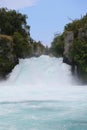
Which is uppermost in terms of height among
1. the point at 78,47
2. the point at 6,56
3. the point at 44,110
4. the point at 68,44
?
the point at 68,44

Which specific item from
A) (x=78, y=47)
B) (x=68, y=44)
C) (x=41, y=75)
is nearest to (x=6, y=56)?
(x=41, y=75)

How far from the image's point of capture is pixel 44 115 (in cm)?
1367

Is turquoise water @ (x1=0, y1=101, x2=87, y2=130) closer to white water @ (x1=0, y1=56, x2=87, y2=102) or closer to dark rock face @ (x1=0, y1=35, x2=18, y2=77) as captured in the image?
white water @ (x1=0, y1=56, x2=87, y2=102)

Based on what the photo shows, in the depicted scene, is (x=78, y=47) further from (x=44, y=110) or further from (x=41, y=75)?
(x=44, y=110)

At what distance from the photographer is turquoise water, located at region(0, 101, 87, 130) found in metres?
11.7

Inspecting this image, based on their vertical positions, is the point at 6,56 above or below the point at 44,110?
above

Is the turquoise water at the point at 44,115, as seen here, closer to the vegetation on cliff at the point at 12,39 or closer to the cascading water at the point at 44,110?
the cascading water at the point at 44,110

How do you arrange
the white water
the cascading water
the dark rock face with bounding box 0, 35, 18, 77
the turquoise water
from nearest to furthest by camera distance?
the turquoise water, the cascading water, the white water, the dark rock face with bounding box 0, 35, 18, 77

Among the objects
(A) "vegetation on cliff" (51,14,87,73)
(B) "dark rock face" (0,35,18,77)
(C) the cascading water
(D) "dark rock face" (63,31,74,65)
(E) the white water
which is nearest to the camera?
(C) the cascading water

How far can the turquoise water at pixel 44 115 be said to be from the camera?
11672 millimetres

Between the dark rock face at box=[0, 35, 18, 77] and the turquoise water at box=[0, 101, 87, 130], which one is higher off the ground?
the dark rock face at box=[0, 35, 18, 77]

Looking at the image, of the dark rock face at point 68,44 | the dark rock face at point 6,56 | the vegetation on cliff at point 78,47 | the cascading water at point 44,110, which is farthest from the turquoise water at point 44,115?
the dark rock face at point 6,56

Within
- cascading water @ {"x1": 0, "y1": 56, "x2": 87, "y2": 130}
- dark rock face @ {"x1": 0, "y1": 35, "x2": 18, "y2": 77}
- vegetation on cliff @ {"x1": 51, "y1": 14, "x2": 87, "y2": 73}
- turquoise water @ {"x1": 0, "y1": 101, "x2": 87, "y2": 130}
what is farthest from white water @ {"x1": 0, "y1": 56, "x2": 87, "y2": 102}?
turquoise water @ {"x1": 0, "y1": 101, "x2": 87, "y2": 130}

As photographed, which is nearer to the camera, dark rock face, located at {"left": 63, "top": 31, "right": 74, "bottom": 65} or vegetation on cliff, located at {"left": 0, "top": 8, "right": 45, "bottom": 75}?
dark rock face, located at {"left": 63, "top": 31, "right": 74, "bottom": 65}
